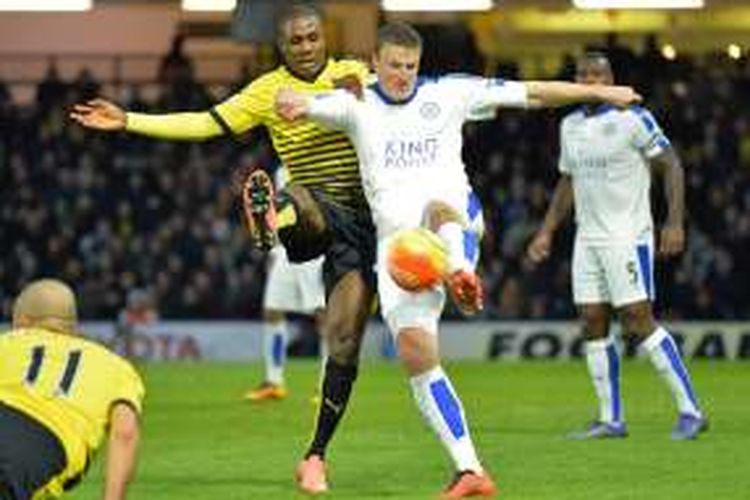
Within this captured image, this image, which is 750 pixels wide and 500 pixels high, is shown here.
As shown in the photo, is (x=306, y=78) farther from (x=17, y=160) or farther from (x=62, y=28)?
(x=62, y=28)

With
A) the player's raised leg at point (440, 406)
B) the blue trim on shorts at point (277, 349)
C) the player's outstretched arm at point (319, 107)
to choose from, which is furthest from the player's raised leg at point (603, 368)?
the blue trim on shorts at point (277, 349)

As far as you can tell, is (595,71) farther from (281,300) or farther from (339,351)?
(281,300)

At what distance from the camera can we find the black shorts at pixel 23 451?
24.1ft

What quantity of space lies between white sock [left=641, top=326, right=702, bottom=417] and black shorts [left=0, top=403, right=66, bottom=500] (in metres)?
6.68

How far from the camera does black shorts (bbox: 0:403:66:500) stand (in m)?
7.34

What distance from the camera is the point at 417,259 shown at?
985 centimetres

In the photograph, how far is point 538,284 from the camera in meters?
27.4

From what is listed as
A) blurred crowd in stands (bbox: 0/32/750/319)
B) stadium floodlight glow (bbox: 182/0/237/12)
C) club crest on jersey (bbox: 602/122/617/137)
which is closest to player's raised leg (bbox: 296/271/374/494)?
club crest on jersey (bbox: 602/122/617/137)

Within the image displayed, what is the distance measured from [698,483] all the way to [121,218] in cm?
2002

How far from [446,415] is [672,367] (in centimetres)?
363

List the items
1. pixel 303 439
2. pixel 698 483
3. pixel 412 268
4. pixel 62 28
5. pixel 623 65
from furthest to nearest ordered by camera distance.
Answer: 1. pixel 62 28
2. pixel 623 65
3. pixel 303 439
4. pixel 698 483
5. pixel 412 268

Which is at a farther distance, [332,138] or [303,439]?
[303,439]

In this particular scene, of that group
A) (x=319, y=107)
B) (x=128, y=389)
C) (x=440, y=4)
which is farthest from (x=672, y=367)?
(x=440, y=4)

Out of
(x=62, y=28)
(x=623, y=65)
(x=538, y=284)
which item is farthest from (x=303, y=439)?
(x=62, y=28)
